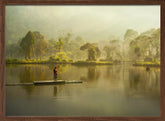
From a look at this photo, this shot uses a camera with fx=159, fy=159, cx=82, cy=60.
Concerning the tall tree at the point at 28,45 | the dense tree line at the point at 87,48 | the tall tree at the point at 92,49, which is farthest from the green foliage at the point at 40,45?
the tall tree at the point at 92,49

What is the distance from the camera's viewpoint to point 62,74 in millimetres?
3812

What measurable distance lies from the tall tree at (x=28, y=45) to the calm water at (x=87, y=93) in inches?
12.3

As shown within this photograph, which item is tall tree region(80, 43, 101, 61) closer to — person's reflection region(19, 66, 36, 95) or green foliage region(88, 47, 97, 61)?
green foliage region(88, 47, 97, 61)

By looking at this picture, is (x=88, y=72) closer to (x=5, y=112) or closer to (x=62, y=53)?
(x=62, y=53)

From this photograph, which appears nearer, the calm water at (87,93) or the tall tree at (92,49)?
the calm water at (87,93)

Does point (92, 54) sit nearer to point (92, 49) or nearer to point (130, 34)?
point (92, 49)

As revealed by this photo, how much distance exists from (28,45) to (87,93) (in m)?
1.81

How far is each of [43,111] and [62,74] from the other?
3.05 ft

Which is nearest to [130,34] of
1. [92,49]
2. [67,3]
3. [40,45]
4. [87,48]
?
[92,49]

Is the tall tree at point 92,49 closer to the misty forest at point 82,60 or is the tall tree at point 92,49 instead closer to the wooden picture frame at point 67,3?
the misty forest at point 82,60

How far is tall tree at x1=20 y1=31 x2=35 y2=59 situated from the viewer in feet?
12.2

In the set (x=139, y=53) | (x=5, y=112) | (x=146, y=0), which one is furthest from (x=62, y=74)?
(x=146, y=0)

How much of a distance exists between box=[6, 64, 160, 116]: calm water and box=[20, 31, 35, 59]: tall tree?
313 millimetres

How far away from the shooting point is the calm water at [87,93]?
3.49m
